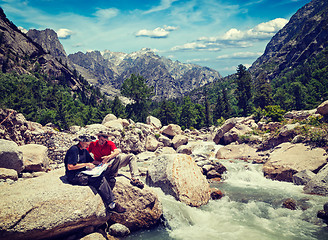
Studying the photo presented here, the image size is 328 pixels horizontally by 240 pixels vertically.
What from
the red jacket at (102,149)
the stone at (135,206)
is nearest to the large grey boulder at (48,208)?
the stone at (135,206)

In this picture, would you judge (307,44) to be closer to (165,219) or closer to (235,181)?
(235,181)

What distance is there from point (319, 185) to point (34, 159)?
63.8ft

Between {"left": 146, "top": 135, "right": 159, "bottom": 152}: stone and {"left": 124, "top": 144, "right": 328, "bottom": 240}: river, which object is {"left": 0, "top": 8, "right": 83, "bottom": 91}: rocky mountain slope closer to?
{"left": 146, "top": 135, "right": 159, "bottom": 152}: stone

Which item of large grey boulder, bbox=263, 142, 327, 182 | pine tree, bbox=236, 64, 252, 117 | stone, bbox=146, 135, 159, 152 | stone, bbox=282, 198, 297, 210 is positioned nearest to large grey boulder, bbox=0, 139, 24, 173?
stone, bbox=282, 198, 297, 210

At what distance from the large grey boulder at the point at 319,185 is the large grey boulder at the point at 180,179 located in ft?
22.3

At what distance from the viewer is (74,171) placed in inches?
320

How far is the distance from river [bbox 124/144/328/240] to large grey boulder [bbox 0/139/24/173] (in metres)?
8.17

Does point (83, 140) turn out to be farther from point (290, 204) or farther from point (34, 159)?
point (290, 204)

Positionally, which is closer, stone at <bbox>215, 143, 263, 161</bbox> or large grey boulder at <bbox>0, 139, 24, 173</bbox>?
large grey boulder at <bbox>0, 139, 24, 173</bbox>

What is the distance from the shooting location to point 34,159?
15.4 metres

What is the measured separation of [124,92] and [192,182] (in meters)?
54.0

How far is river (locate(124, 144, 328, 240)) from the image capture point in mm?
9320

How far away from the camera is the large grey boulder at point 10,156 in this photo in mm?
11672

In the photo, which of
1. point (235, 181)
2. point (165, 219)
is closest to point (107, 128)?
point (235, 181)
